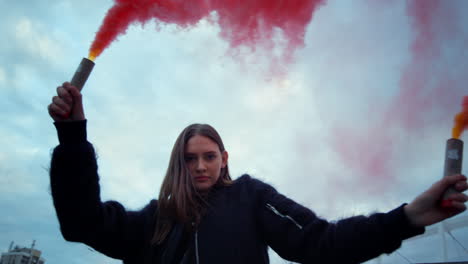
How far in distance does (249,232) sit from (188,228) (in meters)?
0.50

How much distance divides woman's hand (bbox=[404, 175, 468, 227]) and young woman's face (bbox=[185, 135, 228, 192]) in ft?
5.25

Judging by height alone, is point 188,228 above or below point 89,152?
below

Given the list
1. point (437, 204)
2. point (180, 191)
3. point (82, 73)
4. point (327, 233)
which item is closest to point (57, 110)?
point (82, 73)

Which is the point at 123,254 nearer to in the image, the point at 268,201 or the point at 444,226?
the point at 268,201

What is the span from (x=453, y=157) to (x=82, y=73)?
253 cm

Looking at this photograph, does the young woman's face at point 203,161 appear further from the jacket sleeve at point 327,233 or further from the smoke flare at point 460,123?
the smoke flare at point 460,123

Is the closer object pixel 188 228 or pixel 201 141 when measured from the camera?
pixel 188 228

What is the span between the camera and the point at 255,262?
228 cm

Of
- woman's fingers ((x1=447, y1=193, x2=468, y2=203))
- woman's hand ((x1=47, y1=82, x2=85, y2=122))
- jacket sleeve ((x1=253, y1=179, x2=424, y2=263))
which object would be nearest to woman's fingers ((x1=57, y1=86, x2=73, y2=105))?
woman's hand ((x1=47, y1=82, x2=85, y2=122))

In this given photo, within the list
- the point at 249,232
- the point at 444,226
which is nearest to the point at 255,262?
the point at 249,232

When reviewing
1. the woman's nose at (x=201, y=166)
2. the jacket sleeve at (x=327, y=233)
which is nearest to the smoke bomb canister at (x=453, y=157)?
the jacket sleeve at (x=327, y=233)

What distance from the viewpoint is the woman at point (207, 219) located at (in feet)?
6.33

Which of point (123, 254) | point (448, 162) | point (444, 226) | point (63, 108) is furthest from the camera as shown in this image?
point (444, 226)

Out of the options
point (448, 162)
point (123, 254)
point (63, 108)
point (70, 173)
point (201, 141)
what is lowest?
point (123, 254)
